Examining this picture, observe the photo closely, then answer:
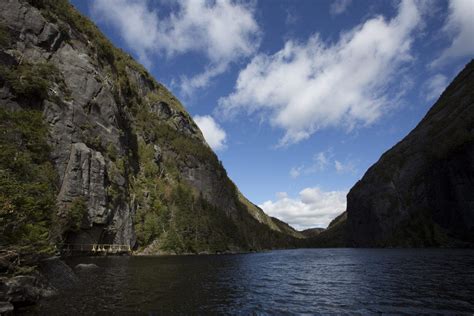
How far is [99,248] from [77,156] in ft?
79.4

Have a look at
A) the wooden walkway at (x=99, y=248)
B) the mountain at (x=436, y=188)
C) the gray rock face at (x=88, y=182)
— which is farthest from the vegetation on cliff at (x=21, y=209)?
the mountain at (x=436, y=188)

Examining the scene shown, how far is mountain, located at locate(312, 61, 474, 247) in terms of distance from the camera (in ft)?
421

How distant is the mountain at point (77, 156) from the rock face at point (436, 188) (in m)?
92.8

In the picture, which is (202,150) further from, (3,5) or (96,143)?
(3,5)

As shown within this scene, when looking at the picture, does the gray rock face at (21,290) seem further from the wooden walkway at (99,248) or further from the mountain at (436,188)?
the mountain at (436,188)

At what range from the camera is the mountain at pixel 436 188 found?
12825 cm

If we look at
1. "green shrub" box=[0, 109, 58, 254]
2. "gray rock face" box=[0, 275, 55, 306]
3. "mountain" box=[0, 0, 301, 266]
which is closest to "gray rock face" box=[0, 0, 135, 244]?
"mountain" box=[0, 0, 301, 266]

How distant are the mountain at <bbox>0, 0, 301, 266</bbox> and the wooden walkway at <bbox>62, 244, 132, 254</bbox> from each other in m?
1.35

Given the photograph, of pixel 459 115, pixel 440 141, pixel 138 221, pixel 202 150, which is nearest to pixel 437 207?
pixel 440 141

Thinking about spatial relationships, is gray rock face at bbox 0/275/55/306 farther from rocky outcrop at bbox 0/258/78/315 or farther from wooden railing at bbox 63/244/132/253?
wooden railing at bbox 63/244/132/253

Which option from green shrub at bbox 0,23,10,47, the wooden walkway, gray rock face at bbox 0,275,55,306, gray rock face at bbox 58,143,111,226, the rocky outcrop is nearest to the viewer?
the rocky outcrop

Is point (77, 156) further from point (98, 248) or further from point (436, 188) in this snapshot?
point (436, 188)

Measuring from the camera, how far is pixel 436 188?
489 feet

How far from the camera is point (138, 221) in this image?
101500 millimetres
